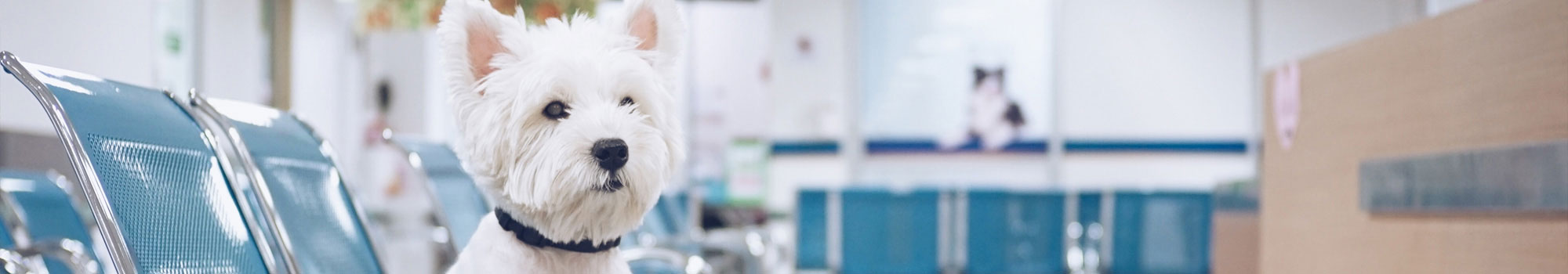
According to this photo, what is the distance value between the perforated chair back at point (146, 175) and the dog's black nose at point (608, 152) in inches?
20.2

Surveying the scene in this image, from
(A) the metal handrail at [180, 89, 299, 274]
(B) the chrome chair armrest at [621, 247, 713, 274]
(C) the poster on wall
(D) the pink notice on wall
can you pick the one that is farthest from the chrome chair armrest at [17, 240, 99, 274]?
(C) the poster on wall

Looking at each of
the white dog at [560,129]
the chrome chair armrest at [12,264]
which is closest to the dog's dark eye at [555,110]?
the white dog at [560,129]

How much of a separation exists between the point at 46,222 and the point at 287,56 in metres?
4.85

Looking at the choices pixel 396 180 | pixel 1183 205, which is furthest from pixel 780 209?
pixel 396 180

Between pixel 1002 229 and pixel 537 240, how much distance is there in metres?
5.17

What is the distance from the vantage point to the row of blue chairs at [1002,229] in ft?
19.8

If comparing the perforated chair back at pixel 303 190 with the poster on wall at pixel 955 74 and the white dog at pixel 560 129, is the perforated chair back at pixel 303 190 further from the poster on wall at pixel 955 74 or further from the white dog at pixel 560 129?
the poster on wall at pixel 955 74

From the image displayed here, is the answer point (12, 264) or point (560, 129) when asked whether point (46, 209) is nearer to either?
point (12, 264)

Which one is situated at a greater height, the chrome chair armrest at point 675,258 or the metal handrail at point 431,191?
the metal handrail at point 431,191

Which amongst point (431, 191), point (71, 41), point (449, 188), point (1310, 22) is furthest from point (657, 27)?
point (1310, 22)

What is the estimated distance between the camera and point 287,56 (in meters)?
7.30

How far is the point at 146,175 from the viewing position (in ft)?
4.08

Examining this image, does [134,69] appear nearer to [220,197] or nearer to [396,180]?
[220,197]

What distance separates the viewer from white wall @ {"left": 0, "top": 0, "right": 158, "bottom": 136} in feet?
5.28
